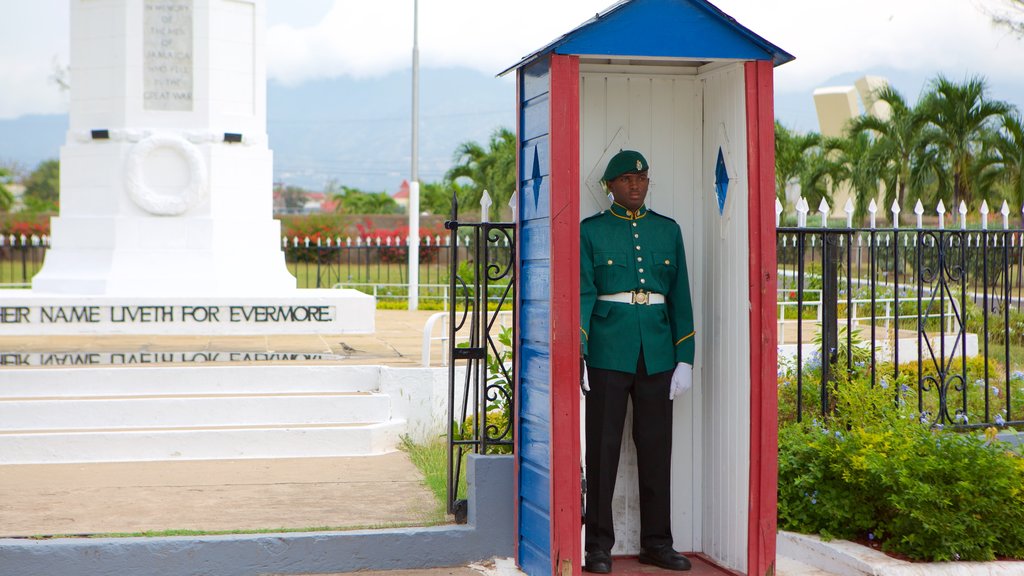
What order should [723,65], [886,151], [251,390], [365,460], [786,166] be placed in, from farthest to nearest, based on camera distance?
[786,166], [886,151], [251,390], [365,460], [723,65]

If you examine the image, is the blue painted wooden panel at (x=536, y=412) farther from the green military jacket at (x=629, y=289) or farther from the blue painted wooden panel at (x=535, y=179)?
the blue painted wooden panel at (x=535, y=179)

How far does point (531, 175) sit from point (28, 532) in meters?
3.05

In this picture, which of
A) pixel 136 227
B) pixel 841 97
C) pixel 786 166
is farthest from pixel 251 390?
pixel 841 97

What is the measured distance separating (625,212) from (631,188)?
13 cm

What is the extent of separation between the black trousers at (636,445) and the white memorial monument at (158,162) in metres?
8.25

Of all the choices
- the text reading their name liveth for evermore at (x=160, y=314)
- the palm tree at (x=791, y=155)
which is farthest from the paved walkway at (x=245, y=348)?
the palm tree at (x=791, y=155)

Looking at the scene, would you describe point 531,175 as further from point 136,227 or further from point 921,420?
point 136,227

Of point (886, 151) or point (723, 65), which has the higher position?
point (886, 151)

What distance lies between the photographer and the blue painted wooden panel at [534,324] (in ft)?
15.2

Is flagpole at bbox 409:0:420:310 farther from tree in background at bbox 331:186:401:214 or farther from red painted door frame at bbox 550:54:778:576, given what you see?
tree in background at bbox 331:186:401:214

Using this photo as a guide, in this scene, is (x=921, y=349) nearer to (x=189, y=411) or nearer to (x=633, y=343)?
(x=633, y=343)

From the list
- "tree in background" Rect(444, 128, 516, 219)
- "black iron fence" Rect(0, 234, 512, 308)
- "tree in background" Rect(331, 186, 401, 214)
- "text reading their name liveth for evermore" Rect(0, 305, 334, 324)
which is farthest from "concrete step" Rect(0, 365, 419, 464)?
"tree in background" Rect(331, 186, 401, 214)

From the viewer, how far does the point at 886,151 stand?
899 inches

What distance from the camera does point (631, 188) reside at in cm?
490
